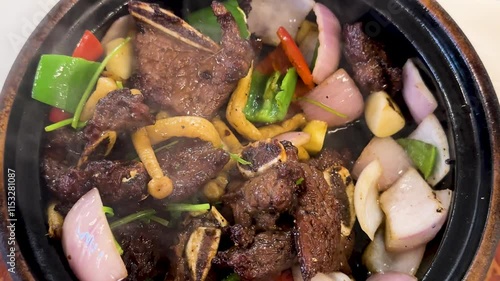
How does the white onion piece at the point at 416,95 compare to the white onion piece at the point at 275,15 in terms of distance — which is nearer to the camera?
the white onion piece at the point at 416,95

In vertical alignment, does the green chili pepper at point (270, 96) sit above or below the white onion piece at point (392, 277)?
above

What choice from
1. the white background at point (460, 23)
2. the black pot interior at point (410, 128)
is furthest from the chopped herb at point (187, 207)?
the white background at point (460, 23)

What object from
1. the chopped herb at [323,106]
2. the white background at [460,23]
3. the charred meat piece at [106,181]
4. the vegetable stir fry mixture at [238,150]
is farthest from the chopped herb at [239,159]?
the white background at [460,23]

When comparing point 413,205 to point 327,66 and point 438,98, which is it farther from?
point 327,66

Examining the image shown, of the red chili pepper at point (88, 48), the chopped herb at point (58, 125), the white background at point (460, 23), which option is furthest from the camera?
the white background at point (460, 23)

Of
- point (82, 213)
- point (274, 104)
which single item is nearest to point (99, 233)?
point (82, 213)

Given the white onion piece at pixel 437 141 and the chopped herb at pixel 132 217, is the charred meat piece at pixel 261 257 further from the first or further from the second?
the white onion piece at pixel 437 141

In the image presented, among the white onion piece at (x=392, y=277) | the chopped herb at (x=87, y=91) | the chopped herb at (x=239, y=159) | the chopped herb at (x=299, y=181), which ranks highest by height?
the chopped herb at (x=87, y=91)

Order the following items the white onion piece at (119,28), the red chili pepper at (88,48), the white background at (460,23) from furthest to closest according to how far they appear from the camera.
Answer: the white background at (460,23)
the white onion piece at (119,28)
the red chili pepper at (88,48)
